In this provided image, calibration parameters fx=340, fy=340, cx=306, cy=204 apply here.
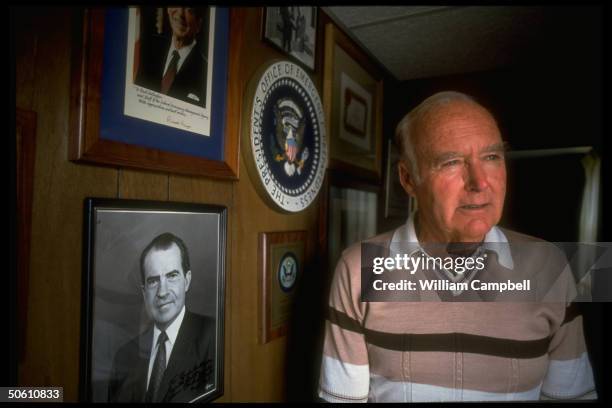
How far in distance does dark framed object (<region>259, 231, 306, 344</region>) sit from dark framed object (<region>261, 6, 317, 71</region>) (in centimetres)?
46

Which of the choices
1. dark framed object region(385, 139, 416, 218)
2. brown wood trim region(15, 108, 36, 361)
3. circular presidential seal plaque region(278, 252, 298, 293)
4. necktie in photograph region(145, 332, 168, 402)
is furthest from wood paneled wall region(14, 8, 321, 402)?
dark framed object region(385, 139, 416, 218)

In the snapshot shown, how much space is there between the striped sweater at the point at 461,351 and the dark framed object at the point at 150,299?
0.86ft

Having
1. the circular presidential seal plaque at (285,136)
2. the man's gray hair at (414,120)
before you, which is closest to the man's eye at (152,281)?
the circular presidential seal plaque at (285,136)

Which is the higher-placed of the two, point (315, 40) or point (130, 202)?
point (315, 40)

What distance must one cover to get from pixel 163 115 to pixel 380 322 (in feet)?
1.76

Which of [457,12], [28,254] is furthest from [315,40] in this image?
[28,254]

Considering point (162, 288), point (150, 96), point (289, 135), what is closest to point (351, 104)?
point (289, 135)

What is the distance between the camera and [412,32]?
902 mm

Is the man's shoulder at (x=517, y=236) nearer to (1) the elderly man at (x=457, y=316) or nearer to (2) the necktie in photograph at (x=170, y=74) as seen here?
(1) the elderly man at (x=457, y=316)

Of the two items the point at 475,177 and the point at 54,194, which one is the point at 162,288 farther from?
the point at 475,177

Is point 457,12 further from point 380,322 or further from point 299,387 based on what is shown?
point 299,387

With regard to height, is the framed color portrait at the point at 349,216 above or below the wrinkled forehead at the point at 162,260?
above

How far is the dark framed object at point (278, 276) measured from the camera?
2.54ft

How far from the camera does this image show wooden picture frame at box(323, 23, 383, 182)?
96 centimetres
